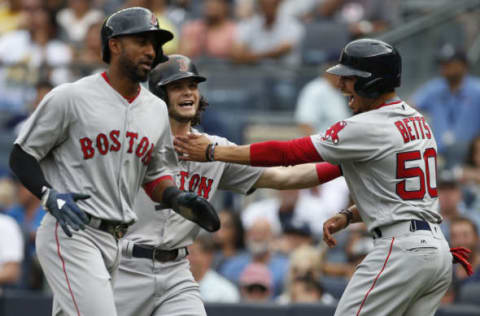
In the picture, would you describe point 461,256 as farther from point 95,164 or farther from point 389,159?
point 95,164

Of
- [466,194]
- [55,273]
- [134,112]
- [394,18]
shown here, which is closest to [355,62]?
[134,112]

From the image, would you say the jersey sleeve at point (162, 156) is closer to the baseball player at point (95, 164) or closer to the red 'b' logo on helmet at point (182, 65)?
the baseball player at point (95, 164)

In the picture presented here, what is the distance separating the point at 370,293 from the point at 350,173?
696mm

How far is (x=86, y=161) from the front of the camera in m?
4.89

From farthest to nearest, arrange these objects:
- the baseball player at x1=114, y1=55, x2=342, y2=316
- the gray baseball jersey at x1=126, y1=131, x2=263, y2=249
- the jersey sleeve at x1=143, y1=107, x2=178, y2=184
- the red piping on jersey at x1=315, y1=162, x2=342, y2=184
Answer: the red piping on jersey at x1=315, y1=162, x2=342, y2=184
the gray baseball jersey at x1=126, y1=131, x2=263, y2=249
the baseball player at x1=114, y1=55, x2=342, y2=316
the jersey sleeve at x1=143, y1=107, x2=178, y2=184

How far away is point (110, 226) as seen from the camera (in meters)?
4.96

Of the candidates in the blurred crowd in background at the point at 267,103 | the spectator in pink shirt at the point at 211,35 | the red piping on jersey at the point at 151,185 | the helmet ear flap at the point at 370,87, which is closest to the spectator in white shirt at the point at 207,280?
the blurred crowd in background at the point at 267,103

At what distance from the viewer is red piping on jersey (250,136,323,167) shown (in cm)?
517

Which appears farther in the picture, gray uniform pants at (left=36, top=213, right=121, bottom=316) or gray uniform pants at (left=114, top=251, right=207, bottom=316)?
gray uniform pants at (left=114, top=251, right=207, bottom=316)

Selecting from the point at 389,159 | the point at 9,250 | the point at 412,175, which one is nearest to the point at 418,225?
the point at 412,175

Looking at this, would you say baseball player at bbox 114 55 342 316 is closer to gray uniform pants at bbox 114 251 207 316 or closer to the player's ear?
gray uniform pants at bbox 114 251 207 316

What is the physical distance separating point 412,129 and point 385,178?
314mm

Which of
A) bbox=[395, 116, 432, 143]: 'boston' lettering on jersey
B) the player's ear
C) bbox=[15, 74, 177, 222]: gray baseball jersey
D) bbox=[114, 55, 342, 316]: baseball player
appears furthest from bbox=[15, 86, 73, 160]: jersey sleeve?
bbox=[395, 116, 432, 143]: 'boston' lettering on jersey

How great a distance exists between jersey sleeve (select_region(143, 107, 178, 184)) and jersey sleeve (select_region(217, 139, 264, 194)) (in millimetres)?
574
